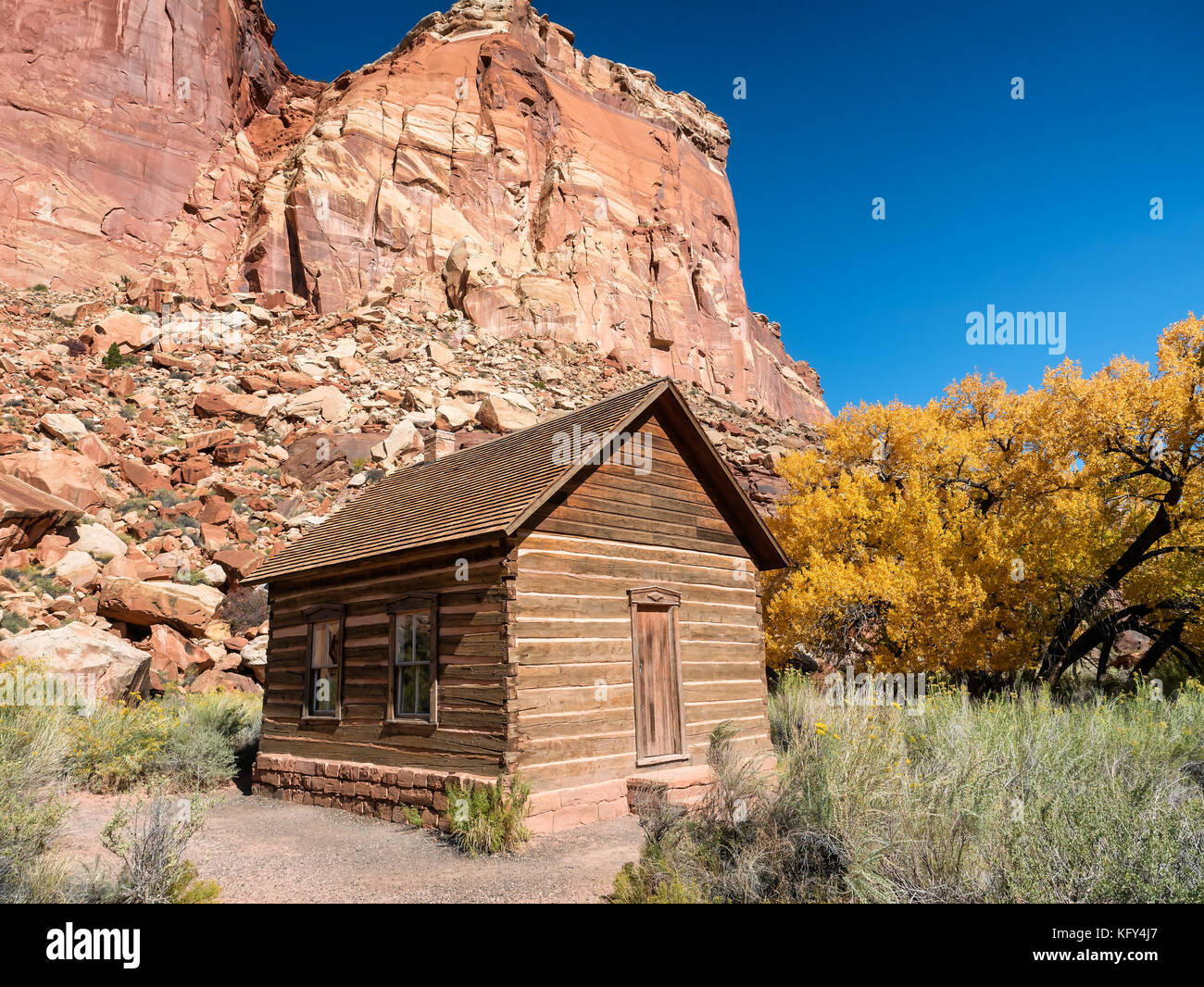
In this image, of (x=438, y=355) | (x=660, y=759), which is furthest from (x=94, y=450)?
(x=660, y=759)

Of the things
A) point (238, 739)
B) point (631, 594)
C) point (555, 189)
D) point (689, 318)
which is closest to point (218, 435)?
point (238, 739)

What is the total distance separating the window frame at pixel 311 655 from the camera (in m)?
12.1

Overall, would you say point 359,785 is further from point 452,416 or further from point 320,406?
point 320,406

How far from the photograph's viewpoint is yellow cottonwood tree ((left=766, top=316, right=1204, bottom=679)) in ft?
50.7

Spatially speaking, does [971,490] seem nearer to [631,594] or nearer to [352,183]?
[631,594]

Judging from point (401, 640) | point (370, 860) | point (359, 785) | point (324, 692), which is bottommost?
point (370, 860)

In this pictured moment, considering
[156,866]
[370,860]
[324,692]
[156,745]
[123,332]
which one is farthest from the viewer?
[123,332]

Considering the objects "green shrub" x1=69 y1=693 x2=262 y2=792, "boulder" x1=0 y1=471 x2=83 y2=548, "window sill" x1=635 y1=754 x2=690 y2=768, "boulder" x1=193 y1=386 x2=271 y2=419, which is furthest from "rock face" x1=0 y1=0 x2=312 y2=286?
"window sill" x1=635 y1=754 x2=690 y2=768

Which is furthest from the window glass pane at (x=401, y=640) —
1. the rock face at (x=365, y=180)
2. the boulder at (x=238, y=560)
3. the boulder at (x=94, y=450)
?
the rock face at (x=365, y=180)

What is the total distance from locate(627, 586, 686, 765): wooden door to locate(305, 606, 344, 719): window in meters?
4.87

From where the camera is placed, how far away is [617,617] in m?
11.0

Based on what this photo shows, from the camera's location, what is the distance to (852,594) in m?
17.7

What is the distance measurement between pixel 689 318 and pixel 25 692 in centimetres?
6188

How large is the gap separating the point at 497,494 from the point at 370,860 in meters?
5.01
